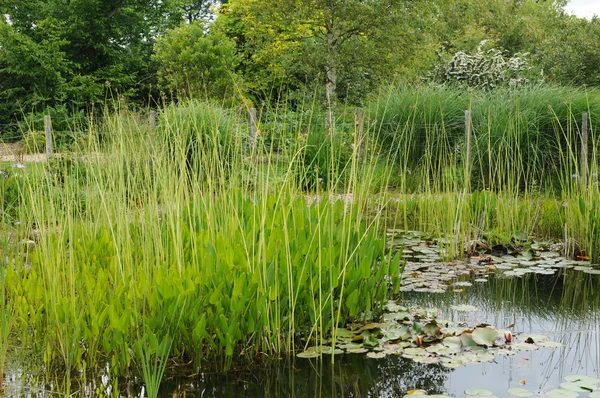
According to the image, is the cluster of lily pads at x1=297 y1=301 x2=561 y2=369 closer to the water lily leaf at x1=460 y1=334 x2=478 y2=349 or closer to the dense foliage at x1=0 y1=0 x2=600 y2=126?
the water lily leaf at x1=460 y1=334 x2=478 y2=349

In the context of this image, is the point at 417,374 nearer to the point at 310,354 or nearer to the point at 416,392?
the point at 416,392

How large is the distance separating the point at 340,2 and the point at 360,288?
12589mm

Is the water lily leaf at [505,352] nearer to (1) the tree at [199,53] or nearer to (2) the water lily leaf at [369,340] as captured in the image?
(2) the water lily leaf at [369,340]

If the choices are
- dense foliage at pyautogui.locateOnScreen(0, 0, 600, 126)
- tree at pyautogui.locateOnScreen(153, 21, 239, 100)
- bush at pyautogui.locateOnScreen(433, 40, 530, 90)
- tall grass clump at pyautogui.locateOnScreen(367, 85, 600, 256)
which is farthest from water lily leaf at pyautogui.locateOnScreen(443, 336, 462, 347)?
tree at pyautogui.locateOnScreen(153, 21, 239, 100)

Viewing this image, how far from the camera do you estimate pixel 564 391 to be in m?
2.54

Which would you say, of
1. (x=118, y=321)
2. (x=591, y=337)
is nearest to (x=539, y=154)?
(x=591, y=337)

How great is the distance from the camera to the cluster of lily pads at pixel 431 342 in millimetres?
2980

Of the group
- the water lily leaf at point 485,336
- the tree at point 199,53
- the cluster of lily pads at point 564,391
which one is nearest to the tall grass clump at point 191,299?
the water lily leaf at point 485,336

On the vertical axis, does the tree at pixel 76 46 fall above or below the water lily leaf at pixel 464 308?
above

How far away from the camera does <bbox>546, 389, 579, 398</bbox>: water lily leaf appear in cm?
250

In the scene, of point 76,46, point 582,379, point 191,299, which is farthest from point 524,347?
point 76,46

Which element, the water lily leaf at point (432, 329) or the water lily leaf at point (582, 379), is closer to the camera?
the water lily leaf at point (582, 379)

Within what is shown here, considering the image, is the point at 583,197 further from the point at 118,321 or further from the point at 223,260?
the point at 118,321

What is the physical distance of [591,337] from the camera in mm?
3336
